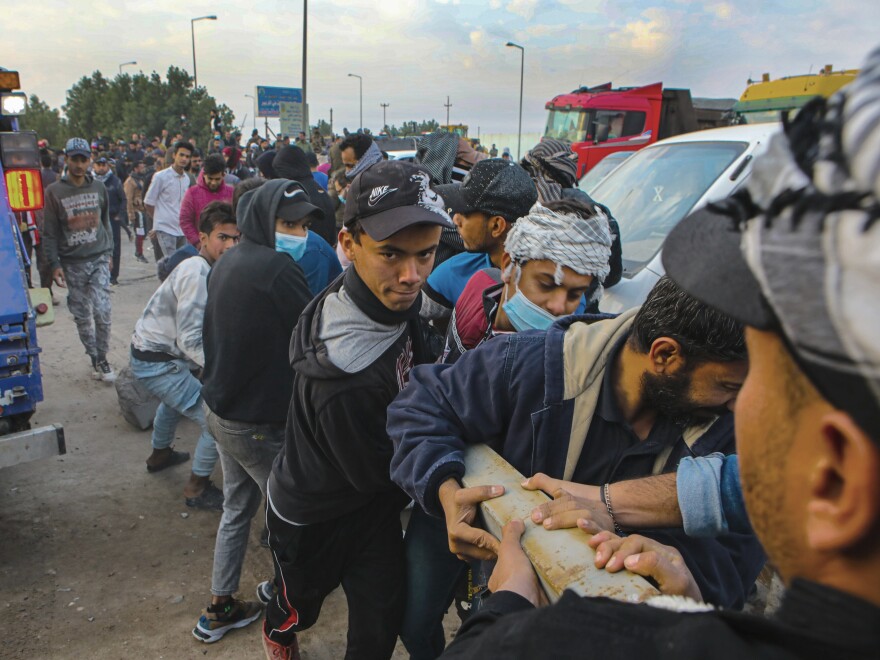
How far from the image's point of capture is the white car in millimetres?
4055

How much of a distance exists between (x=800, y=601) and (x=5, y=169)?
550cm

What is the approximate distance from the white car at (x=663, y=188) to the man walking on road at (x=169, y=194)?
19.0 feet

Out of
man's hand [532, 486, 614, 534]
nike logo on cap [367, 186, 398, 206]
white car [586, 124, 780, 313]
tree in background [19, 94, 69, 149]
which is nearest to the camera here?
man's hand [532, 486, 614, 534]

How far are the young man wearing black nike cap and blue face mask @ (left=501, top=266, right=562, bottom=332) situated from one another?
13.1 inches

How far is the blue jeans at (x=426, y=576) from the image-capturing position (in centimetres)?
245

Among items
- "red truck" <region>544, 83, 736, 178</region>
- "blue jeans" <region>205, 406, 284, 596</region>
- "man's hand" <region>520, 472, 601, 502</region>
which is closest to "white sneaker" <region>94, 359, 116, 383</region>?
"blue jeans" <region>205, 406, 284, 596</region>

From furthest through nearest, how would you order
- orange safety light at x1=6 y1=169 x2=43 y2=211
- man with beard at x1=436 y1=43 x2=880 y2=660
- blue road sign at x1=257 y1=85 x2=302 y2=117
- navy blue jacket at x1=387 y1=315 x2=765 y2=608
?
blue road sign at x1=257 y1=85 x2=302 y2=117
orange safety light at x1=6 y1=169 x2=43 y2=211
navy blue jacket at x1=387 y1=315 x2=765 y2=608
man with beard at x1=436 y1=43 x2=880 y2=660

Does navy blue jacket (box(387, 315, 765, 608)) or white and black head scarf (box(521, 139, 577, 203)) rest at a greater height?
white and black head scarf (box(521, 139, 577, 203))

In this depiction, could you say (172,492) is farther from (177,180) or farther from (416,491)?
(177,180)

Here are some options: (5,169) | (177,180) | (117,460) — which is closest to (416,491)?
(117,460)

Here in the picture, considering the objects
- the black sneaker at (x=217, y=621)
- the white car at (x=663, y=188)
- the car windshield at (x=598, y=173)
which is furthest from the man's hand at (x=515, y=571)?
the car windshield at (x=598, y=173)

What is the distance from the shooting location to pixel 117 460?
4988mm

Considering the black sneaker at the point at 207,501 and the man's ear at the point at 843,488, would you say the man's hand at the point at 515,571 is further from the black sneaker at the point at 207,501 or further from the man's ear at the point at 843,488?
the black sneaker at the point at 207,501

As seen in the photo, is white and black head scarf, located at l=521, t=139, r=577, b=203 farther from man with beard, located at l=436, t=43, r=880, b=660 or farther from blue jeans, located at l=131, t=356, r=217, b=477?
man with beard, located at l=436, t=43, r=880, b=660
